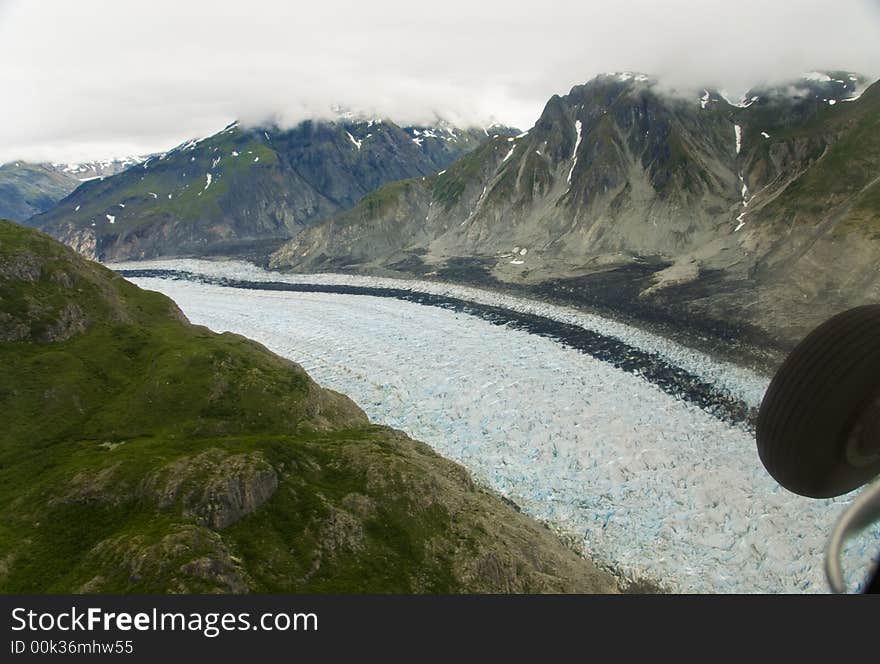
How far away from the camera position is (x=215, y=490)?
2222 cm

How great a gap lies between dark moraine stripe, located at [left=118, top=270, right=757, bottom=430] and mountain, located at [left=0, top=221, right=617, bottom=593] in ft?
89.2

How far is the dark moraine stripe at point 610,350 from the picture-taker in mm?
47781

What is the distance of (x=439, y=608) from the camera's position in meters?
7.69

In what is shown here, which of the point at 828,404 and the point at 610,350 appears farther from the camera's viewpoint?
the point at 610,350

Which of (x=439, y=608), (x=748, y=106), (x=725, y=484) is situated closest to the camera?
(x=439, y=608)

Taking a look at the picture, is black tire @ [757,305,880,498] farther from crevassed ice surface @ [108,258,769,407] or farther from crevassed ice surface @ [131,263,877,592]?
crevassed ice surface @ [108,258,769,407]

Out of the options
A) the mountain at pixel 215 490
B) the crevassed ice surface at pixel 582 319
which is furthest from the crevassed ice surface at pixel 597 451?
the crevassed ice surface at pixel 582 319

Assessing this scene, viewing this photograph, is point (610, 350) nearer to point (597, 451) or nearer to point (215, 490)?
point (597, 451)

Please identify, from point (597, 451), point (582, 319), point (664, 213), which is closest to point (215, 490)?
point (597, 451)

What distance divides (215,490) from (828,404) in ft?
76.1

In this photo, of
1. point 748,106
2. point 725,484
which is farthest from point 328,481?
point 748,106

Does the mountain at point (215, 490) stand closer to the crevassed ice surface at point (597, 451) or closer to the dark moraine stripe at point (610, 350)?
the crevassed ice surface at point (597, 451)

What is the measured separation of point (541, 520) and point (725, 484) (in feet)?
45.3

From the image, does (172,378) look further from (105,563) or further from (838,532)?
(838,532)
